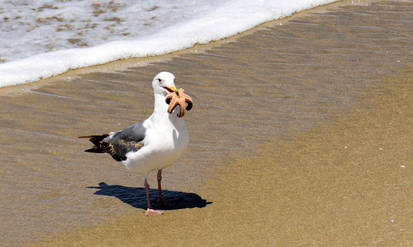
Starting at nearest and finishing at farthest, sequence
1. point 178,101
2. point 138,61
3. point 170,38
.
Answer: point 178,101 → point 138,61 → point 170,38

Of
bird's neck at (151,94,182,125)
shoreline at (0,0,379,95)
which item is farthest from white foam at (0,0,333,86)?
bird's neck at (151,94,182,125)

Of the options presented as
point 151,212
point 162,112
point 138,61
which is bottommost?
point 151,212

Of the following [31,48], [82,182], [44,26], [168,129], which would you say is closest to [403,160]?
[168,129]

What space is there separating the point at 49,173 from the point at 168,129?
138 centimetres

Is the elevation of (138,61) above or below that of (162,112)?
above

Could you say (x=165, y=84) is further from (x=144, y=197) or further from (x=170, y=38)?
(x=170, y=38)

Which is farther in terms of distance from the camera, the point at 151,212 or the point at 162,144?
the point at 151,212

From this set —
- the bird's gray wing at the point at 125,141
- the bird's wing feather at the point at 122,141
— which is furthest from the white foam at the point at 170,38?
the bird's gray wing at the point at 125,141

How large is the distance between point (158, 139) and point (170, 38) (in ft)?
16.0

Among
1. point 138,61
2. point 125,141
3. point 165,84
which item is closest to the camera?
point 165,84

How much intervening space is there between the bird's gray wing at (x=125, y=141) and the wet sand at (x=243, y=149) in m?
0.35

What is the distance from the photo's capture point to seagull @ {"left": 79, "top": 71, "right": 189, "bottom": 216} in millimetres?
5281

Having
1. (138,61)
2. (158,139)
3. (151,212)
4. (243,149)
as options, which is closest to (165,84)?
(158,139)

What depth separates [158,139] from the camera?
5277 mm
